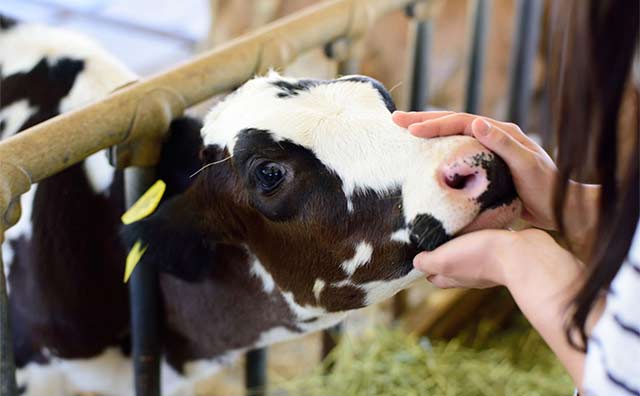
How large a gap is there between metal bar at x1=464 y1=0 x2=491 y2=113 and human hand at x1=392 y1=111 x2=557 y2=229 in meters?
1.27

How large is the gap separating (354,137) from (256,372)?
42.9 inches

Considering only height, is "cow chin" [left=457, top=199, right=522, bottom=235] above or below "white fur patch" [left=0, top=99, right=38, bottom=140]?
above

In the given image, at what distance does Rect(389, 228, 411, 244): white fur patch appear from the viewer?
1.31m

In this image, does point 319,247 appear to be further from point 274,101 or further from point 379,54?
point 379,54

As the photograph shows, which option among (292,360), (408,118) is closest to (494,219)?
(408,118)

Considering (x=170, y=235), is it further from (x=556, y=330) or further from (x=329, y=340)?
(x=329, y=340)

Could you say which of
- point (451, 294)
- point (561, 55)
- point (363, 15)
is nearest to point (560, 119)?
point (561, 55)

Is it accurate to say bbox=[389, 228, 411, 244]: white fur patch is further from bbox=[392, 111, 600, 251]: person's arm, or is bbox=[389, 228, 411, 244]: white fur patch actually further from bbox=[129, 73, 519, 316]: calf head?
bbox=[392, 111, 600, 251]: person's arm

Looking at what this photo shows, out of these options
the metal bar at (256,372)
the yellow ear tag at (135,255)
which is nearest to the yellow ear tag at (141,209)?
the yellow ear tag at (135,255)

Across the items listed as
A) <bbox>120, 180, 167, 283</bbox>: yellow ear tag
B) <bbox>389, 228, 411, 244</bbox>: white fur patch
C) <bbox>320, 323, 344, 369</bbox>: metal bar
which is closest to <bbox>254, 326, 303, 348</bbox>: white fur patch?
<bbox>120, 180, 167, 283</bbox>: yellow ear tag

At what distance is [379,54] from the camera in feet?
13.2

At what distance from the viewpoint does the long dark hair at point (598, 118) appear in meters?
0.96

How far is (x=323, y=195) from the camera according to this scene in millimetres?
1374

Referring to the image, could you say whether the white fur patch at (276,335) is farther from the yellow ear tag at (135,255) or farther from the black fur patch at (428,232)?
the black fur patch at (428,232)
